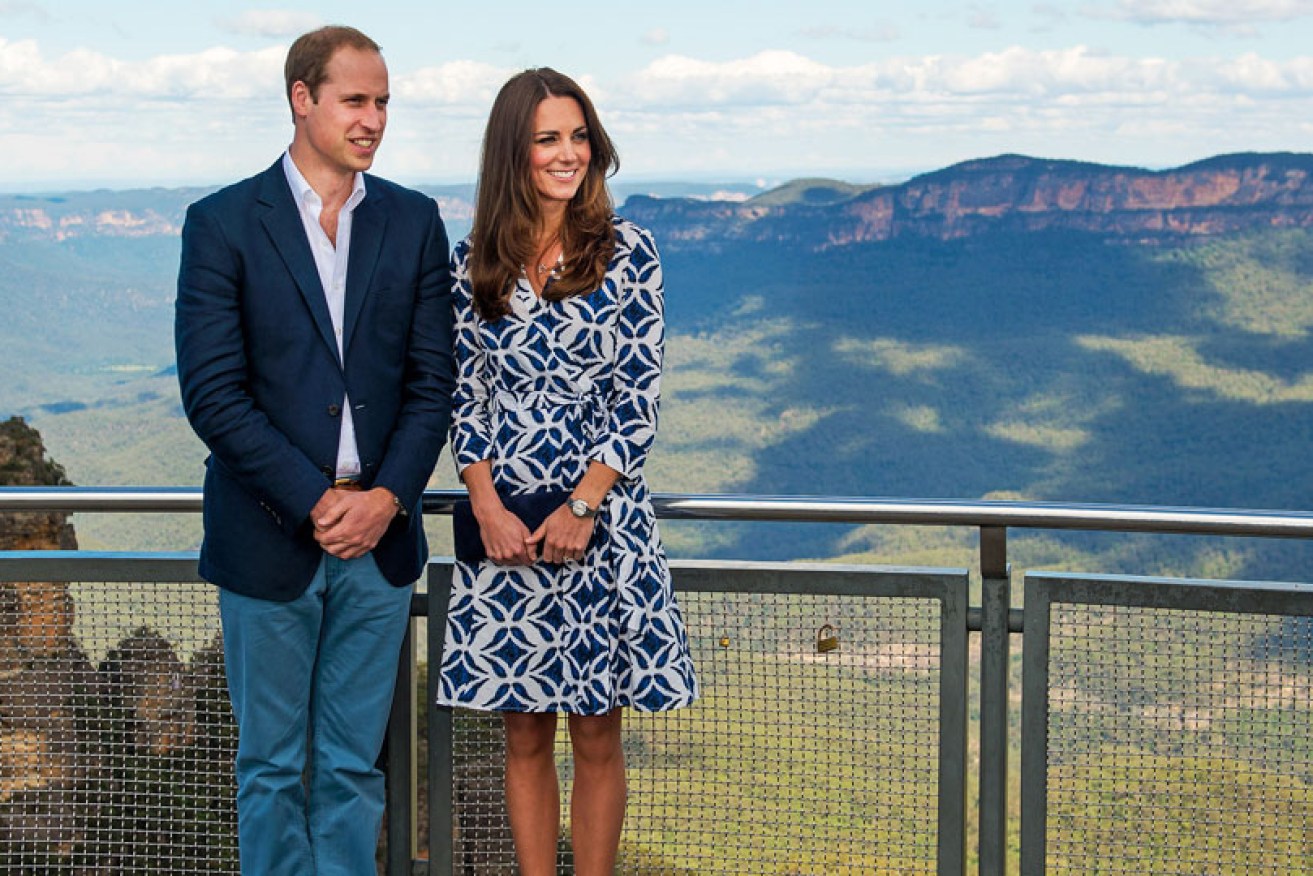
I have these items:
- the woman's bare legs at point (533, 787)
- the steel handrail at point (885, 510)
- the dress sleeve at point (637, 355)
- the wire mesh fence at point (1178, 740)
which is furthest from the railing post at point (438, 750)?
the wire mesh fence at point (1178, 740)

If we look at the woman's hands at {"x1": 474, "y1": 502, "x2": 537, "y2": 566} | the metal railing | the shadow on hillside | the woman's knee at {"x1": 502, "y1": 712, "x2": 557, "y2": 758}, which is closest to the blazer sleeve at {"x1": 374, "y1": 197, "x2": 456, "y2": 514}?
the woman's hands at {"x1": 474, "y1": 502, "x2": 537, "y2": 566}

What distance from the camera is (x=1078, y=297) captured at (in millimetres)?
86375

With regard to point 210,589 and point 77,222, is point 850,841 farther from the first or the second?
point 77,222

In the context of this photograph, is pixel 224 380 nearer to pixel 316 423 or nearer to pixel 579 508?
pixel 316 423

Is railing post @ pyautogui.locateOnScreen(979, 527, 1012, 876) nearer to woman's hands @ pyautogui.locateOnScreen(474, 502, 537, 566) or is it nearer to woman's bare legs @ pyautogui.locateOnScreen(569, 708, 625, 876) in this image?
woman's bare legs @ pyautogui.locateOnScreen(569, 708, 625, 876)

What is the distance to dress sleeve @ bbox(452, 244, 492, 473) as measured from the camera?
2.65 metres

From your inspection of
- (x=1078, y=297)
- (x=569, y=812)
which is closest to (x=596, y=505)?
(x=569, y=812)

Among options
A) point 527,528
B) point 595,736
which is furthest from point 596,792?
point 527,528

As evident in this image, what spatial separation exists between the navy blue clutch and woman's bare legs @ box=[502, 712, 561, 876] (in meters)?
0.30

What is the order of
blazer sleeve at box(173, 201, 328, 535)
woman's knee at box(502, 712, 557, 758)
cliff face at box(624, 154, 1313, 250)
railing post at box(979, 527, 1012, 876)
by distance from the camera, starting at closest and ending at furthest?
blazer sleeve at box(173, 201, 328, 535), woman's knee at box(502, 712, 557, 758), railing post at box(979, 527, 1012, 876), cliff face at box(624, 154, 1313, 250)

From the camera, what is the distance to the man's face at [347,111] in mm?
2518

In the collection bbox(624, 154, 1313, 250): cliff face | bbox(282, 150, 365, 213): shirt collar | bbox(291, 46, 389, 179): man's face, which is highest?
bbox(624, 154, 1313, 250): cliff face

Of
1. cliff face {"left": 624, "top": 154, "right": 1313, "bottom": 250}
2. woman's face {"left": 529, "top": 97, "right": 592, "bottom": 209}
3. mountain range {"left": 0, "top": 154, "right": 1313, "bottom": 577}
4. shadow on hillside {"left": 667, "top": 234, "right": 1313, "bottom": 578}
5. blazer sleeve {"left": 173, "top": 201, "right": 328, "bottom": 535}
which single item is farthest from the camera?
cliff face {"left": 624, "top": 154, "right": 1313, "bottom": 250}

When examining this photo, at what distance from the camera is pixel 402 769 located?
3023mm
